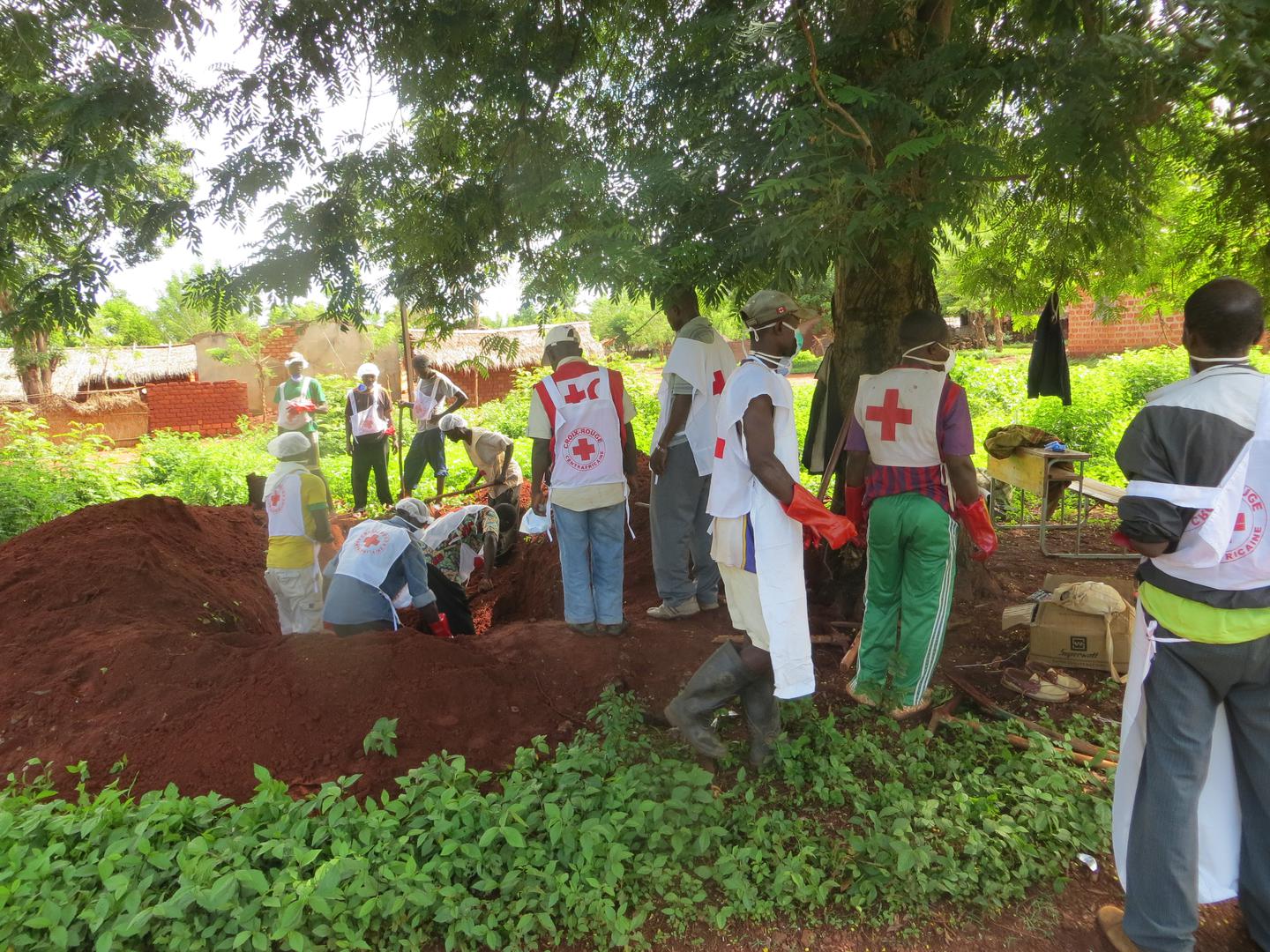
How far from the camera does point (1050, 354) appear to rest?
6.32 m

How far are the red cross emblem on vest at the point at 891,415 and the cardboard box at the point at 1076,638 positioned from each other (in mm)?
1475

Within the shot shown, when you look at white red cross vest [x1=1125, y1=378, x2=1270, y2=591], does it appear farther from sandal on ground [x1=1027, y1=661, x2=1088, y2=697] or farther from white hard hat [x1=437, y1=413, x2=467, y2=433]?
white hard hat [x1=437, y1=413, x2=467, y2=433]

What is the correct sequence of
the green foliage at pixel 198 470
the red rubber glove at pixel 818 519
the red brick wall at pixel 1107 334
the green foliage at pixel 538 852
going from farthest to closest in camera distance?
1. the red brick wall at pixel 1107 334
2. the green foliage at pixel 198 470
3. the red rubber glove at pixel 818 519
4. the green foliage at pixel 538 852

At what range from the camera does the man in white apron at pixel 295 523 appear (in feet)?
16.5

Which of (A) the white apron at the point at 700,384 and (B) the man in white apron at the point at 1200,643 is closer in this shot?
(B) the man in white apron at the point at 1200,643

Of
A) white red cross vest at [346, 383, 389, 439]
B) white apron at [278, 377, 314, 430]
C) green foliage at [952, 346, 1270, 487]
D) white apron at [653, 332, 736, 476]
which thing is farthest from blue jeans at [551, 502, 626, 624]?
green foliage at [952, 346, 1270, 487]

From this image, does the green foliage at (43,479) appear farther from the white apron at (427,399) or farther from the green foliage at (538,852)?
the green foliage at (538,852)

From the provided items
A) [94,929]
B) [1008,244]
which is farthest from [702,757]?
[1008,244]

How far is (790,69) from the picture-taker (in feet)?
10.2

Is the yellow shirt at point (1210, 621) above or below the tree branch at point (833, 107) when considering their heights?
below

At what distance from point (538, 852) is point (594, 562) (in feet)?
6.88

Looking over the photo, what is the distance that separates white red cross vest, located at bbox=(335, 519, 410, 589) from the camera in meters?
4.50

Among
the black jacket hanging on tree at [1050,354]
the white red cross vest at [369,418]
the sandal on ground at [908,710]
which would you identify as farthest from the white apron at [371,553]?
the black jacket hanging on tree at [1050,354]

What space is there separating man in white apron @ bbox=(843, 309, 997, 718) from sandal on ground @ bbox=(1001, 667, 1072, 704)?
0.60 m
